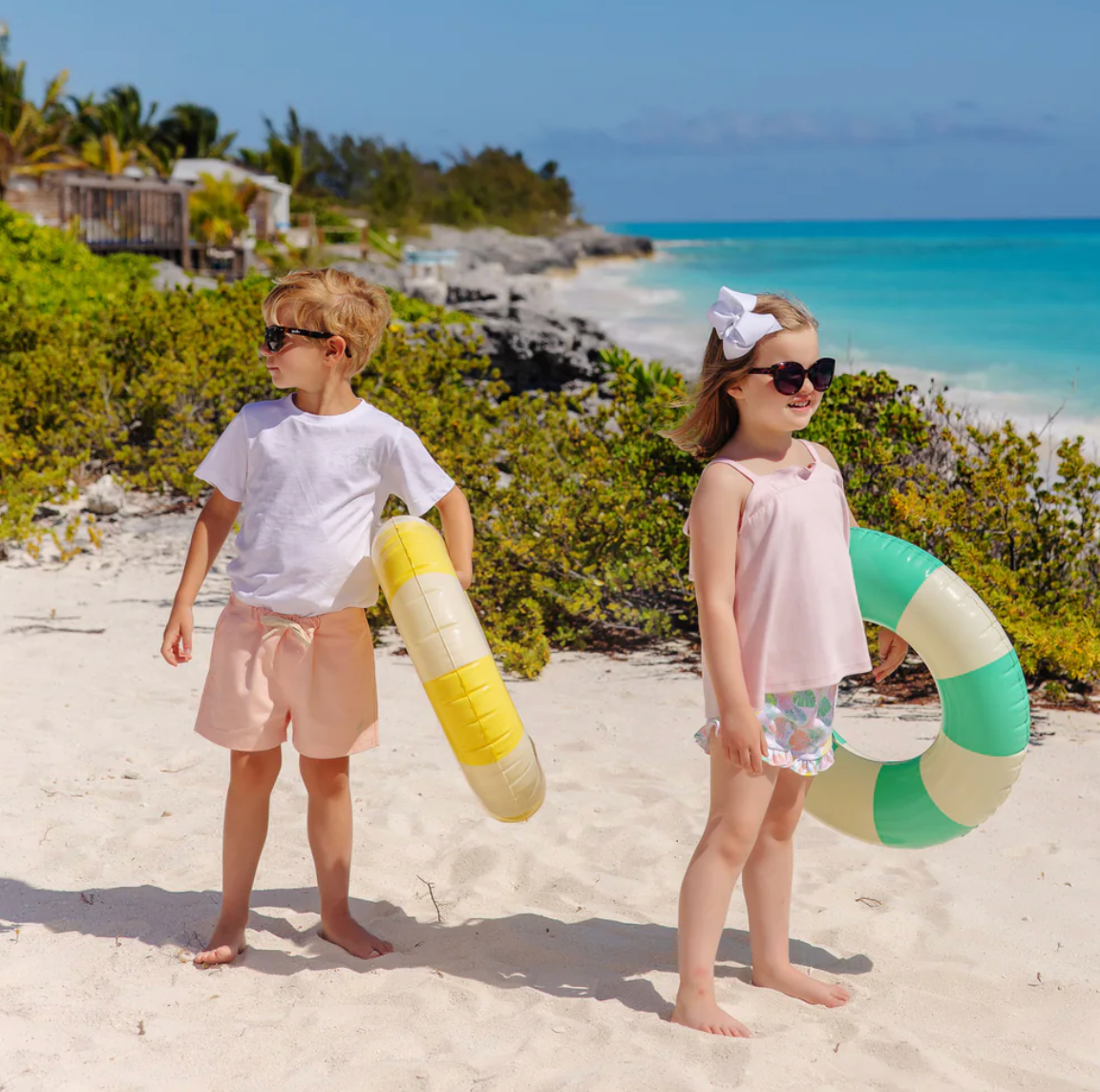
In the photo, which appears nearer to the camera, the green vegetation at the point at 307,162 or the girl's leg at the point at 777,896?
the girl's leg at the point at 777,896

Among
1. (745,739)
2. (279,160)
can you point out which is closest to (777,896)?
(745,739)

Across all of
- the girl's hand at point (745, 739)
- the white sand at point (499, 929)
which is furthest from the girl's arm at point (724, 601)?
the white sand at point (499, 929)

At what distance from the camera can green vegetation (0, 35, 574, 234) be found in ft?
129

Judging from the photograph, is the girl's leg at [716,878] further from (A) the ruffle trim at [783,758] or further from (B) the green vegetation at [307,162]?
(B) the green vegetation at [307,162]

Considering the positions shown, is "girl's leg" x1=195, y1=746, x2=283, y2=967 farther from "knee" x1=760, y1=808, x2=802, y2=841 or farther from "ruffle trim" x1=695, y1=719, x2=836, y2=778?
"knee" x1=760, y1=808, x2=802, y2=841

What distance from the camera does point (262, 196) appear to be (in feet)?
117

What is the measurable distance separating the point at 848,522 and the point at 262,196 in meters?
35.6

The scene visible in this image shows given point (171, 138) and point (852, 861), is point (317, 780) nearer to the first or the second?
point (852, 861)

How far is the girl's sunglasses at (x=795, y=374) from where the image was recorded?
244 centimetres

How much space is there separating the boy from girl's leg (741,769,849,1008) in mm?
883

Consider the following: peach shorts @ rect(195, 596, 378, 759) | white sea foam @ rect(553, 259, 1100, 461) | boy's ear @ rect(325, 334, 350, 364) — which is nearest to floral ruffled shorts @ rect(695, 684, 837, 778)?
peach shorts @ rect(195, 596, 378, 759)

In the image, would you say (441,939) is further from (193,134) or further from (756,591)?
(193,134)

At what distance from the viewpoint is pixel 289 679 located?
2713mm

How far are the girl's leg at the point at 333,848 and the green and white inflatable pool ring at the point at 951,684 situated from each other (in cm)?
129
